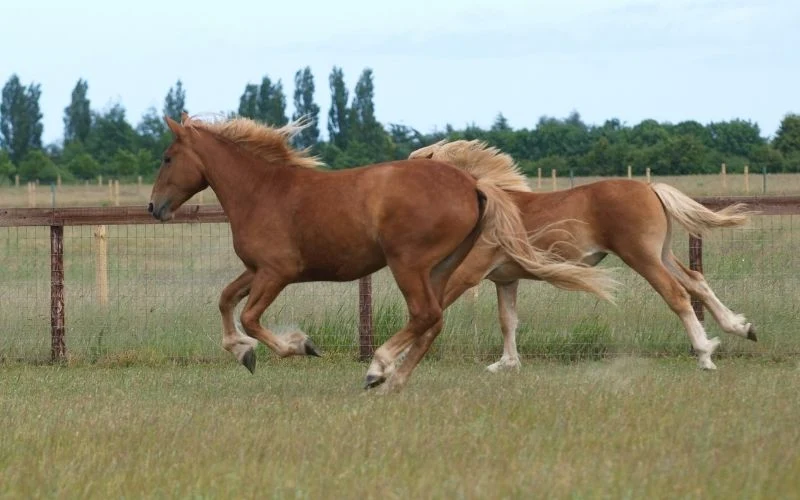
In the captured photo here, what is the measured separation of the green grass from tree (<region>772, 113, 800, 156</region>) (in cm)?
4577

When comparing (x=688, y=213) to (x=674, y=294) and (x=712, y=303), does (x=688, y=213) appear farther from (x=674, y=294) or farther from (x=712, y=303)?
(x=712, y=303)

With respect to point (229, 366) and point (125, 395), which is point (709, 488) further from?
point (229, 366)

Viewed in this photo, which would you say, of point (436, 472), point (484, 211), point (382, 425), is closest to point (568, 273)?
point (484, 211)

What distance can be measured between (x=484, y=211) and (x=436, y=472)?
365 centimetres

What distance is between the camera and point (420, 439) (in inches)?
258

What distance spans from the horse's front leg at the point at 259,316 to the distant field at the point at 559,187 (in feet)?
97.2

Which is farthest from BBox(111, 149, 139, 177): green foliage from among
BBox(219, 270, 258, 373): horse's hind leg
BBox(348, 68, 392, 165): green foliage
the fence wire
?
BBox(219, 270, 258, 373): horse's hind leg

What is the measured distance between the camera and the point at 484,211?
915cm

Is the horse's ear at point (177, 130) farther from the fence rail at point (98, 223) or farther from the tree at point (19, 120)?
the tree at point (19, 120)

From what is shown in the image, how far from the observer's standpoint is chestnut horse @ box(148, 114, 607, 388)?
894 cm

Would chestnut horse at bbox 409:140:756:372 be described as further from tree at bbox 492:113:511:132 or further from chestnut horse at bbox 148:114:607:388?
tree at bbox 492:113:511:132

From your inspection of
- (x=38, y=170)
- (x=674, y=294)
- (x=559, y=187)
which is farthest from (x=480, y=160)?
(x=38, y=170)

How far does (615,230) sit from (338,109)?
Answer: 77.6 meters

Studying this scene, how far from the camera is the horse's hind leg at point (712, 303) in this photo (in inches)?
434
